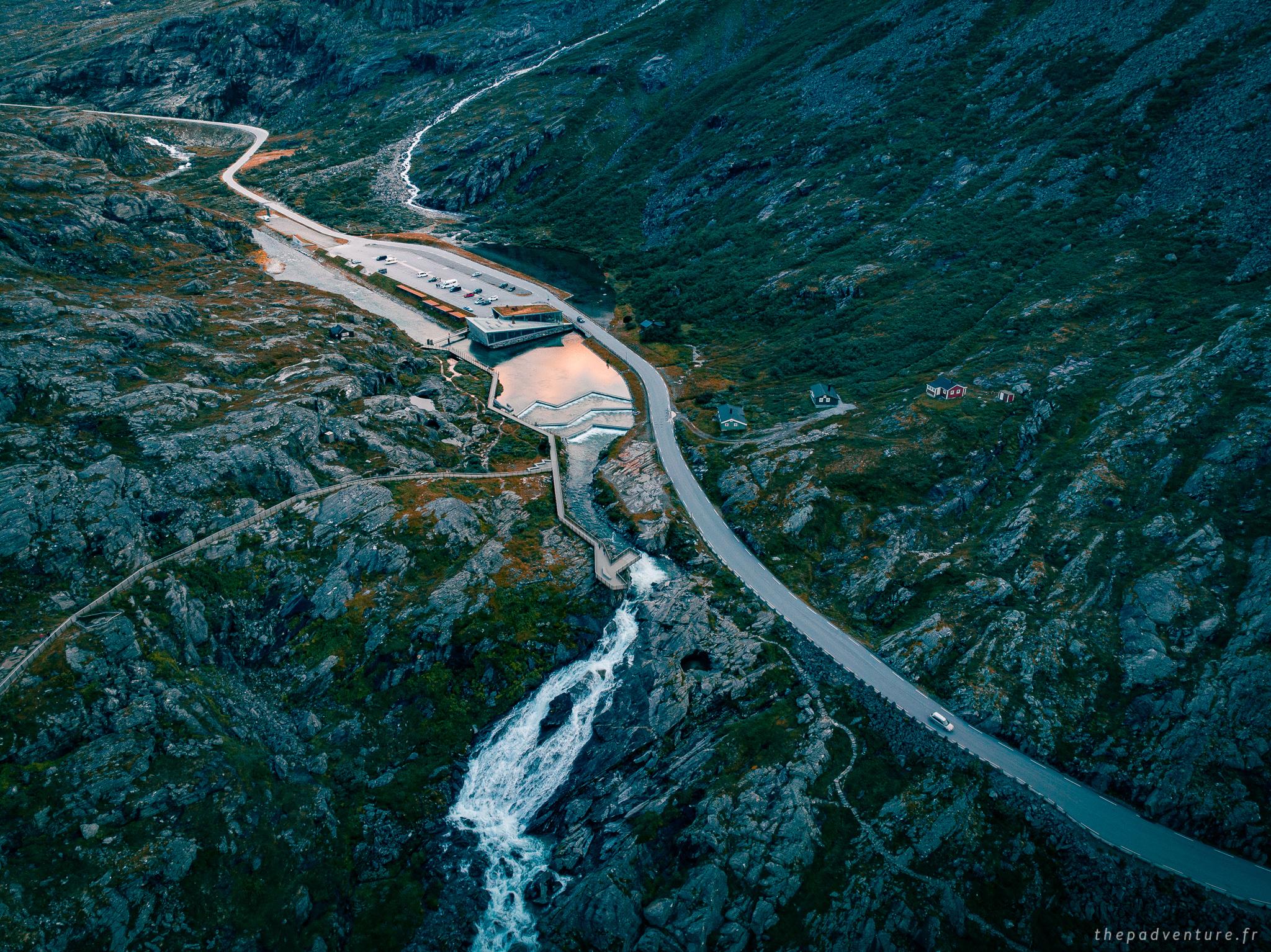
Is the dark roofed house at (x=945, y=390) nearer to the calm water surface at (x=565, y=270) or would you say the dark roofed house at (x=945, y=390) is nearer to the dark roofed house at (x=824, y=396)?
the dark roofed house at (x=824, y=396)

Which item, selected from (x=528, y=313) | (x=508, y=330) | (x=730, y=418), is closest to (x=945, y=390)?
(x=730, y=418)

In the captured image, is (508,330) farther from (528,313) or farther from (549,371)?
(549,371)

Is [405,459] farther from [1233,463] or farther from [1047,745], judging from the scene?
[1233,463]

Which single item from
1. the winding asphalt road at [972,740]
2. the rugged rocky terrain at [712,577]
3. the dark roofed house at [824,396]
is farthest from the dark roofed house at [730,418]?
the dark roofed house at [824,396]

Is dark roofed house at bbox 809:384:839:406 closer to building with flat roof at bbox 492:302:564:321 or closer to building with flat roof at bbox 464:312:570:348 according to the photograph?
building with flat roof at bbox 464:312:570:348

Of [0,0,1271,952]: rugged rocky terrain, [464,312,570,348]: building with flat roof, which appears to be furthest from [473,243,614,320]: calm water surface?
[0,0,1271,952]: rugged rocky terrain

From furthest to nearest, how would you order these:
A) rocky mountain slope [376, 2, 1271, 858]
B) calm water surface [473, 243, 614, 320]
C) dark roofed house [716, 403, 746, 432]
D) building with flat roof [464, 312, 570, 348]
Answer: calm water surface [473, 243, 614, 320], building with flat roof [464, 312, 570, 348], dark roofed house [716, 403, 746, 432], rocky mountain slope [376, 2, 1271, 858]
